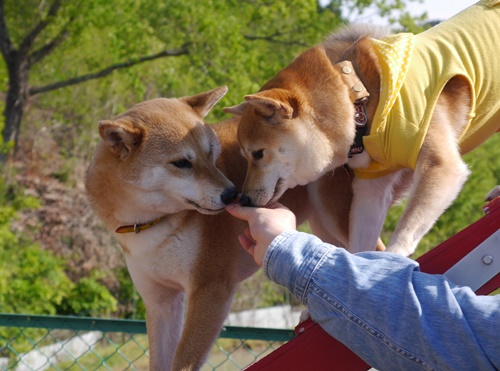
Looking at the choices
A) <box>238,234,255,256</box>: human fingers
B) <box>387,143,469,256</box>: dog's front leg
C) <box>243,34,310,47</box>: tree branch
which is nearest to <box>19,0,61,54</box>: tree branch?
<box>243,34,310,47</box>: tree branch

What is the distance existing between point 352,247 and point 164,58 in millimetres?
11633

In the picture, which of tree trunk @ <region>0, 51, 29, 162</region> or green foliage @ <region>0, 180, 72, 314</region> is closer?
green foliage @ <region>0, 180, 72, 314</region>

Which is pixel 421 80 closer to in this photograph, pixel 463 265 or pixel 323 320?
pixel 463 265

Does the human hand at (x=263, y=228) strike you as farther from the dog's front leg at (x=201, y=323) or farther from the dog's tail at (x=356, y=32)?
the dog's tail at (x=356, y=32)

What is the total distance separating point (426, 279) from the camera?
1.90 metres

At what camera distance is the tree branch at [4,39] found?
13.3m

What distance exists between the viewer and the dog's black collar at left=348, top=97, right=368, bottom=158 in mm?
3162

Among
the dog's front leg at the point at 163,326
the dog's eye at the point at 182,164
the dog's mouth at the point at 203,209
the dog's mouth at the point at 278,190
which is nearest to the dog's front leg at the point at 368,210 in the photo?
the dog's mouth at the point at 278,190

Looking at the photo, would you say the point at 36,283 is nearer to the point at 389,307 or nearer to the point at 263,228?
the point at 263,228

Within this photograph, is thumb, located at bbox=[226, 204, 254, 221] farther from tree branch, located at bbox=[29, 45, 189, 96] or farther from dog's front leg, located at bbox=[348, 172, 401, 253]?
tree branch, located at bbox=[29, 45, 189, 96]

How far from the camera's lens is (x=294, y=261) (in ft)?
6.42

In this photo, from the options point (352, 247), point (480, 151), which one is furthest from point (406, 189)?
point (480, 151)

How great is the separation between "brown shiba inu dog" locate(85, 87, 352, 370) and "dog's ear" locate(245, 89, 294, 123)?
349 mm

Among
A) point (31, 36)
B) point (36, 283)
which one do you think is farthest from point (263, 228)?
point (31, 36)
